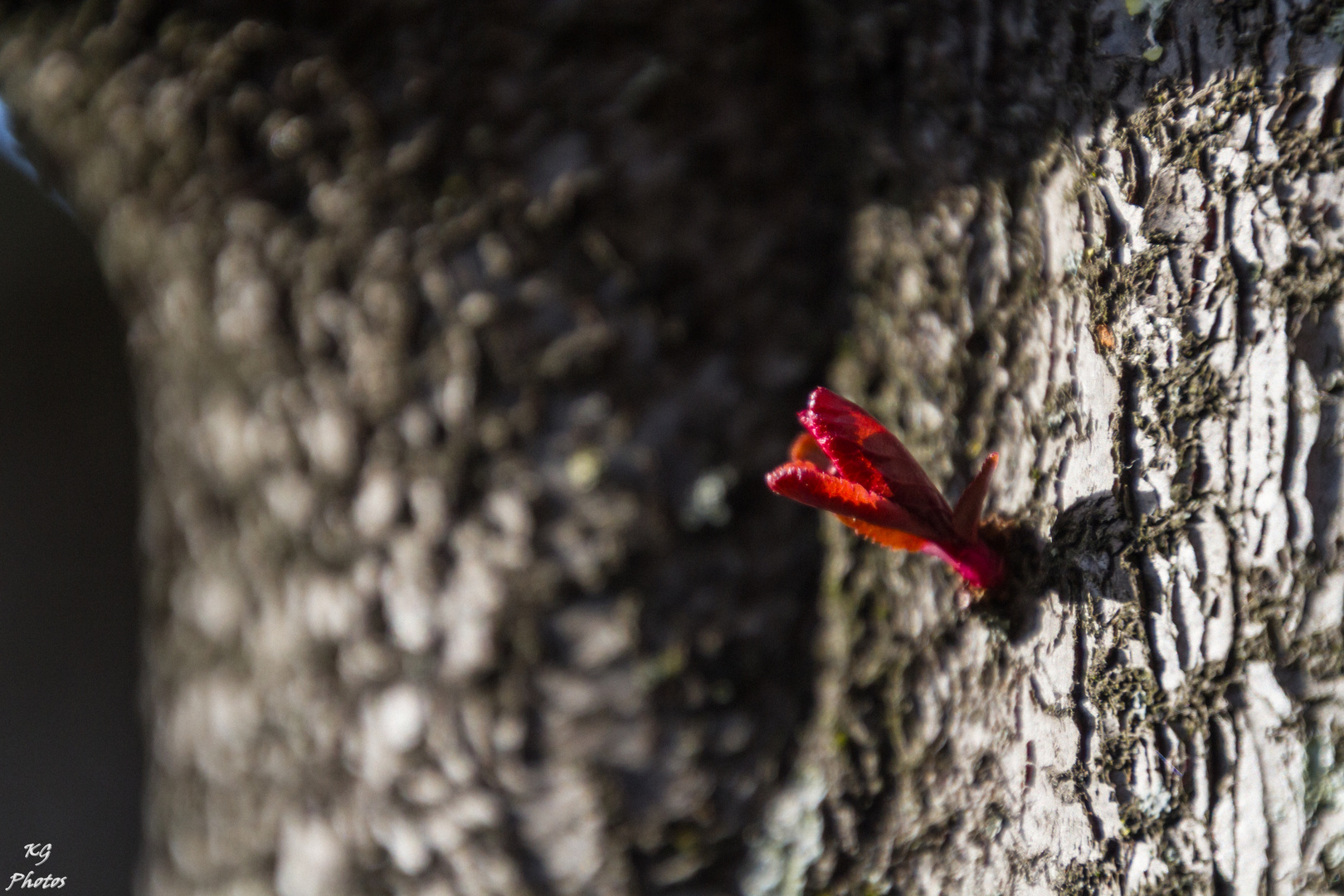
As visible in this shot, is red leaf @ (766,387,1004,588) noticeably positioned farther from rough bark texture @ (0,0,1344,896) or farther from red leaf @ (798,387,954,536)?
rough bark texture @ (0,0,1344,896)

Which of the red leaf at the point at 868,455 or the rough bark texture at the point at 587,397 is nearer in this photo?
the red leaf at the point at 868,455

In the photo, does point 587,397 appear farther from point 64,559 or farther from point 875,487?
point 64,559

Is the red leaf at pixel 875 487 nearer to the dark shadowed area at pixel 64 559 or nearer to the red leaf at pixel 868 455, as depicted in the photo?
the red leaf at pixel 868 455

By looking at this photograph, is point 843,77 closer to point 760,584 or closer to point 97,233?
point 760,584

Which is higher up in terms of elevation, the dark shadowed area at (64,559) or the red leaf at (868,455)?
the dark shadowed area at (64,559)

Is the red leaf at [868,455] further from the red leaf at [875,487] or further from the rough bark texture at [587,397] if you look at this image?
the rough bark texture at [587,397]

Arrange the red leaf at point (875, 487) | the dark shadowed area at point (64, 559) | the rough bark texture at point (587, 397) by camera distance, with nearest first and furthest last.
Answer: the red leaf at point (875, 487), the rough bark texture at point (587, 397), the dark shadowed area at point (64, 559)

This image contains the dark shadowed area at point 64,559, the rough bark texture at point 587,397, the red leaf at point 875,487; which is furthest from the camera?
the dark shadowed area at point 64,559

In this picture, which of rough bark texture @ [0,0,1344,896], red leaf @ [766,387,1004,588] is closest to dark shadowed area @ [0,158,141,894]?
rough bark texture @ [0,0,1344,896]

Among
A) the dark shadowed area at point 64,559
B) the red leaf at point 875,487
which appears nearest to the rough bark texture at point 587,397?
the red leaf at point 875,487
